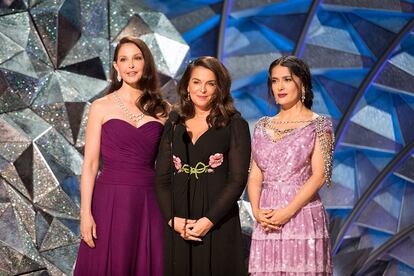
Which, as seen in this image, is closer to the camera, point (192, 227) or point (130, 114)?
point (192, 227)

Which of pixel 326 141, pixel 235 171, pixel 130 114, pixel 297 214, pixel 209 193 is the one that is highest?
pixel 130 114

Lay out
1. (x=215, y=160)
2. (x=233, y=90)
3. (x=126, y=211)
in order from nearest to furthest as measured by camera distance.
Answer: (x=215, y=160) < (x=126, y=211) < (x=233, y=90)

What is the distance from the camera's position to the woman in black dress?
4.62 meters

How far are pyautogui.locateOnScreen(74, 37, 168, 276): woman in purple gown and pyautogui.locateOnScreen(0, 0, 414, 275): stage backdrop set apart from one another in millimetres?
2172

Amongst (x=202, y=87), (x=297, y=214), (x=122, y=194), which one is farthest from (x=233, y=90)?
(x=297, y=214)

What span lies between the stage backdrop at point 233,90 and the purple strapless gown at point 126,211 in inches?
86.4

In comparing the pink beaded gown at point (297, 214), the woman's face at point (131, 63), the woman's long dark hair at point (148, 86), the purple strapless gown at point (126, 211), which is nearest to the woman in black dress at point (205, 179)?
the pink beaded gown at point (297, 214)

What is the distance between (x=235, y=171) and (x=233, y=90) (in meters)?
6.42

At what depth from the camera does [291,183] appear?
15.3 ft

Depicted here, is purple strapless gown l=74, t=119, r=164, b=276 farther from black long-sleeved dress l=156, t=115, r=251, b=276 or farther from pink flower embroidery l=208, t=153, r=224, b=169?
pink flower embroidery l=208, t=153, r=224, b=169

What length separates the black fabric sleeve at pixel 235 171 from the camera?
4.58 meters

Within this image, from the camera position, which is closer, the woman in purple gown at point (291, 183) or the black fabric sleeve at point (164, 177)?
the woman in purple gown at point (291, 183)

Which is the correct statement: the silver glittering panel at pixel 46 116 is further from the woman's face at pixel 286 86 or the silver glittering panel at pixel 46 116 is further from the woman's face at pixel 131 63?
the woman's face at pixel 286 86

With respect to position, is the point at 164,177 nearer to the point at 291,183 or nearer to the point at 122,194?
the point at 122,194
